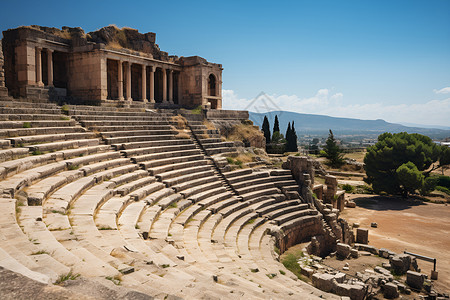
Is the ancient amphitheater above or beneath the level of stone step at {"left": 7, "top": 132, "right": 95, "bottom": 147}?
beneath

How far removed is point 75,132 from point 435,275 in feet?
52.3

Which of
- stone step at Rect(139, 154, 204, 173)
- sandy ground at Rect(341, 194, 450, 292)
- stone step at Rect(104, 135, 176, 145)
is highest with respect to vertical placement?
stone step at Rect(104, 135, 176, 145)

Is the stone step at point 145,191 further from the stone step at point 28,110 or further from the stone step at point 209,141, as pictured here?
the stone step at point 209,141

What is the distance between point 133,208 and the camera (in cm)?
945

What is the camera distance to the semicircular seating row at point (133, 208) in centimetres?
474

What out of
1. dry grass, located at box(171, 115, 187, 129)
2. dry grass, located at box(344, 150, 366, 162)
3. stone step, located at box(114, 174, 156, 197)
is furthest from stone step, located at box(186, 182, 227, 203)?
dry grass, located at box(344, 150, 366, 162)

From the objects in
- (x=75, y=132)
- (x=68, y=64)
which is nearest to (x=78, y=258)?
(x=75, y=132)

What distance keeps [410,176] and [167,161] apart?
22.5 meters

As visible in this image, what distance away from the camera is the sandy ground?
52.9 ft

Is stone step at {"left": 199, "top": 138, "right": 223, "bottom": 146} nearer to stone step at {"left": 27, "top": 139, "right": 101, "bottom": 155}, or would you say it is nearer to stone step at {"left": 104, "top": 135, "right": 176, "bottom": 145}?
stone step at {"left": 104, "top": 135, "right": 176, "bottom": 145}

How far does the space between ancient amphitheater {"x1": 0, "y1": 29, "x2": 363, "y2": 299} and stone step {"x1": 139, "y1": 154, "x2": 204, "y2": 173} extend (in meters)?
0.06

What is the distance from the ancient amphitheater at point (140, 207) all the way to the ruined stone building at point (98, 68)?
0.39 metres

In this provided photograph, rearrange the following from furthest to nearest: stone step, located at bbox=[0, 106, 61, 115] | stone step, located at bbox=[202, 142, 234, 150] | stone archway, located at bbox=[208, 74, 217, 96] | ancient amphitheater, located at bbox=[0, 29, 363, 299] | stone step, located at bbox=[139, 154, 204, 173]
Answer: stone archway, located at bbox=[208, 74, 217, 96] → stone step, located at bbox=[202, 142, 234, 150] → stone step, located at bbox=[139, 154, 204, 173] → stone step, located at bbox=[0, 106, 61, 115] → ancient amphitheater, located at bbox=[0, 29, 363, 299]

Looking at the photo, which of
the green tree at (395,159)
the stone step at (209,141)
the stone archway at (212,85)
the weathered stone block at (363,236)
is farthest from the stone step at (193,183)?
the green tree at (395,159)
